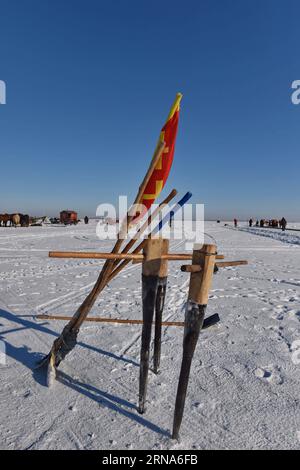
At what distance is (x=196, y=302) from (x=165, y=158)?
38.6 inches

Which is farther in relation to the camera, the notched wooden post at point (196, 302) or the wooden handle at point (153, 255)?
the wooden handle at point (153, 255)

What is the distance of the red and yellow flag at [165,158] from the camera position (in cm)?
200

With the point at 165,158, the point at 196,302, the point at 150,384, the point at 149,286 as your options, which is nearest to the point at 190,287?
the point at 196,302

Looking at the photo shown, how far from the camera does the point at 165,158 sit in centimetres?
202

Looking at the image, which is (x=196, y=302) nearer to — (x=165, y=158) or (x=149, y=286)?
(x=149, y=286)

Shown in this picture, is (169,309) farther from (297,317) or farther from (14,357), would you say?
(14,357)

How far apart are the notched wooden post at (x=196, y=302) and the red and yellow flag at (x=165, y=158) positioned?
53cm

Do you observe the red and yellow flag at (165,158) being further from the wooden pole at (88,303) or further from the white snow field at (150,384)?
the white snow field at (150,384)

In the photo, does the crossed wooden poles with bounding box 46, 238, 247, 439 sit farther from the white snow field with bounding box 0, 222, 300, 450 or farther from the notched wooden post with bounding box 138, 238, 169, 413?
the white snow field with bounding box 0, 222, 300, 450

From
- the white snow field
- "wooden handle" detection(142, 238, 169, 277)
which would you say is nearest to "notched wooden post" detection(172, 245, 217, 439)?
"wooden handle" detection(142, 238, 169, 277)

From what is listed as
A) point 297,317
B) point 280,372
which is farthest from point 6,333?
point 297,317

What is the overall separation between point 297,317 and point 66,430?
3762 mm

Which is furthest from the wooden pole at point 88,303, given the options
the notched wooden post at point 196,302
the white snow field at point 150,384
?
the notched wooden post at point 196,302

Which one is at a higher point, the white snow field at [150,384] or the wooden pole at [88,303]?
the wooden pole at [88,303]
